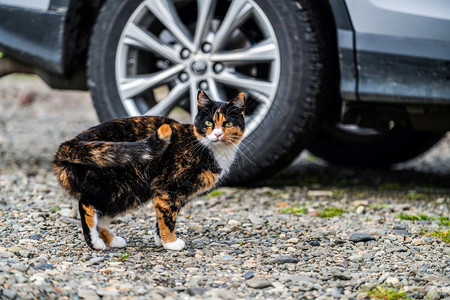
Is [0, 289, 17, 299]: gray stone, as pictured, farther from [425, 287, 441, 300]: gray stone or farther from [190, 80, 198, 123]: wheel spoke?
[190, 80, 198, 123]: wheel spoke

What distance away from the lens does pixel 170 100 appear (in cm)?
420

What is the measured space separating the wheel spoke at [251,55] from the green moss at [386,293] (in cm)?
195

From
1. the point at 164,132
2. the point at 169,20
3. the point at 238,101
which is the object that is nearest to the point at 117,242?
the point at 164,132

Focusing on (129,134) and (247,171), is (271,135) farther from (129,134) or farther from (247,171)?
(129,134)

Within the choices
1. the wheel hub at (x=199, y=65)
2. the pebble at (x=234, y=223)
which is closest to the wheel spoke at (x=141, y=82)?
the wheel hub at (x=199, y=65)

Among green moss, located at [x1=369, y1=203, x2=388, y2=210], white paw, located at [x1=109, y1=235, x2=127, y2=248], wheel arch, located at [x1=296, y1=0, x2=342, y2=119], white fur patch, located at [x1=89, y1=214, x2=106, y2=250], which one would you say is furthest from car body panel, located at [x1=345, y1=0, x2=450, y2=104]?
white fur patch, located at [x1=89, y1=214, x2=106, y2=250]

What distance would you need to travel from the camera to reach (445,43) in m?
3.66

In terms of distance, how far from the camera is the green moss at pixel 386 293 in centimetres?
240

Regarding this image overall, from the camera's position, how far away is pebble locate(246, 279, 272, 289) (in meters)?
2.51

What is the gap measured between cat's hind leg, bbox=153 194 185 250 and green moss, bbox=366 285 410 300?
38.3 inches

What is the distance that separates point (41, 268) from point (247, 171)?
1.82 metres

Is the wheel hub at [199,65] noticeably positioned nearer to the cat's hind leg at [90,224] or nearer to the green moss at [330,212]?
the green moss at [330,212]

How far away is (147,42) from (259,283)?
219 cm

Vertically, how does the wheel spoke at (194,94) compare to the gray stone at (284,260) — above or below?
below
